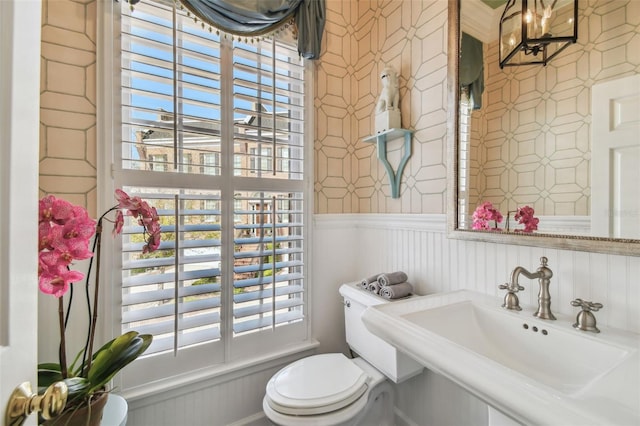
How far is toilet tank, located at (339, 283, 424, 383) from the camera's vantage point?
1.19m

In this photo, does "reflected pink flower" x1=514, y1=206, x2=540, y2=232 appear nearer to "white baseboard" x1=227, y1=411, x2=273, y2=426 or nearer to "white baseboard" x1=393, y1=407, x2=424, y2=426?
"white baseboard" x1=393, y1=407, x2=424, y2=426

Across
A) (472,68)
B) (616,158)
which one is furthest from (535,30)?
(616,158)

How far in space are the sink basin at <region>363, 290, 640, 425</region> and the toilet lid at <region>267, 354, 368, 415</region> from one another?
1.53ft

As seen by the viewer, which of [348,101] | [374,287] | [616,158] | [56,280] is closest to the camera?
[56,280]

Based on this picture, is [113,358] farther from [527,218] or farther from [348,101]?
[348,101]

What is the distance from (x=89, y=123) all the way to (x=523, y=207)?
67.4 inches

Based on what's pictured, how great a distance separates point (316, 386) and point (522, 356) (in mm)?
756

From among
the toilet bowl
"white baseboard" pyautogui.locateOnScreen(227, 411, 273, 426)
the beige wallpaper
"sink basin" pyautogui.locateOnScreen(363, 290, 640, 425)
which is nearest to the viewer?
"sink basin" pyautogui.locateOnScreen(363, 290, 640, 425)

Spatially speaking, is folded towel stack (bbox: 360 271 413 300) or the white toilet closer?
the white toilet

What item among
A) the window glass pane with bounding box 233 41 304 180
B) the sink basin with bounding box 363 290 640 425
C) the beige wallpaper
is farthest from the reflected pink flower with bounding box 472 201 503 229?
the window glass pane with bounding box 233 41 304 180

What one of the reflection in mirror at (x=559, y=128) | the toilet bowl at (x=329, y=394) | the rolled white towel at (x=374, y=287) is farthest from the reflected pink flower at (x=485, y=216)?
the toilet bowl at (x=329, y=394)

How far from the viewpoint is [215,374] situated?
4.38 ft

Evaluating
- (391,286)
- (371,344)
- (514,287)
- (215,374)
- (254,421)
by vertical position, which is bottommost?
(254,421)

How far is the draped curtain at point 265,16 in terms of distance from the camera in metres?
1.27
